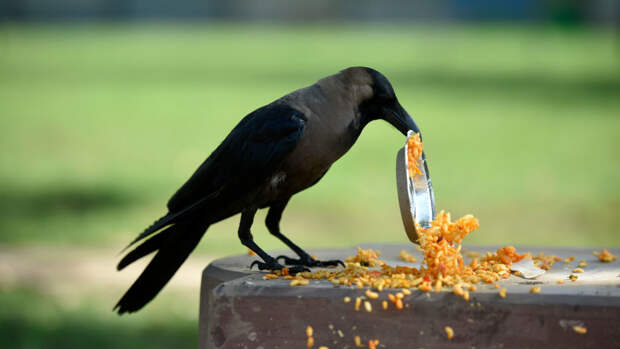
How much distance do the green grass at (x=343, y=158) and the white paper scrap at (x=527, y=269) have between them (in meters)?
4.62

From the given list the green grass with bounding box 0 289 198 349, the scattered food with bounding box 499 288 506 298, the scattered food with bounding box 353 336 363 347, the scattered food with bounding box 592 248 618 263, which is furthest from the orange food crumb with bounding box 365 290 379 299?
the green grass with bounding box 0 289 198 349

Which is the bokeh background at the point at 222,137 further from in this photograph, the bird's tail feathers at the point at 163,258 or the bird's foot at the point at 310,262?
the bird's foot at the point at 310,262

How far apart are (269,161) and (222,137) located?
11.3 m

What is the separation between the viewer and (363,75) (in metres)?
3.69

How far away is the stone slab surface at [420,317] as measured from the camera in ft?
9.50

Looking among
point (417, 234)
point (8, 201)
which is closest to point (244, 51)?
point (8, 201)

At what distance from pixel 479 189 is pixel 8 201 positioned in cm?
571

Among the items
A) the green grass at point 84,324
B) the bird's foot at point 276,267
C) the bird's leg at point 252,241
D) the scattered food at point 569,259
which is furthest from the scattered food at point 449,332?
the green grass at point 84,324

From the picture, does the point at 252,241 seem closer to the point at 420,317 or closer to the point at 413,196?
the point at 413,196

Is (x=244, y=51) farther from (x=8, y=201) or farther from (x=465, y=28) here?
(x=8, y=201)

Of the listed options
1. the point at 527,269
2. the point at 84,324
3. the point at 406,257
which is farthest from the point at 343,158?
the point at 527,269

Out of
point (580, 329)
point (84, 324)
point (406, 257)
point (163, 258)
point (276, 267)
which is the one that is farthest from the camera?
point (84, 324)

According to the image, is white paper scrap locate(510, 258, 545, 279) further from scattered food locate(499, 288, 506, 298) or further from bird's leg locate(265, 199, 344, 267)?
bird's leg locate(265, 199, 344, 267)

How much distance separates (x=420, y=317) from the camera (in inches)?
118
